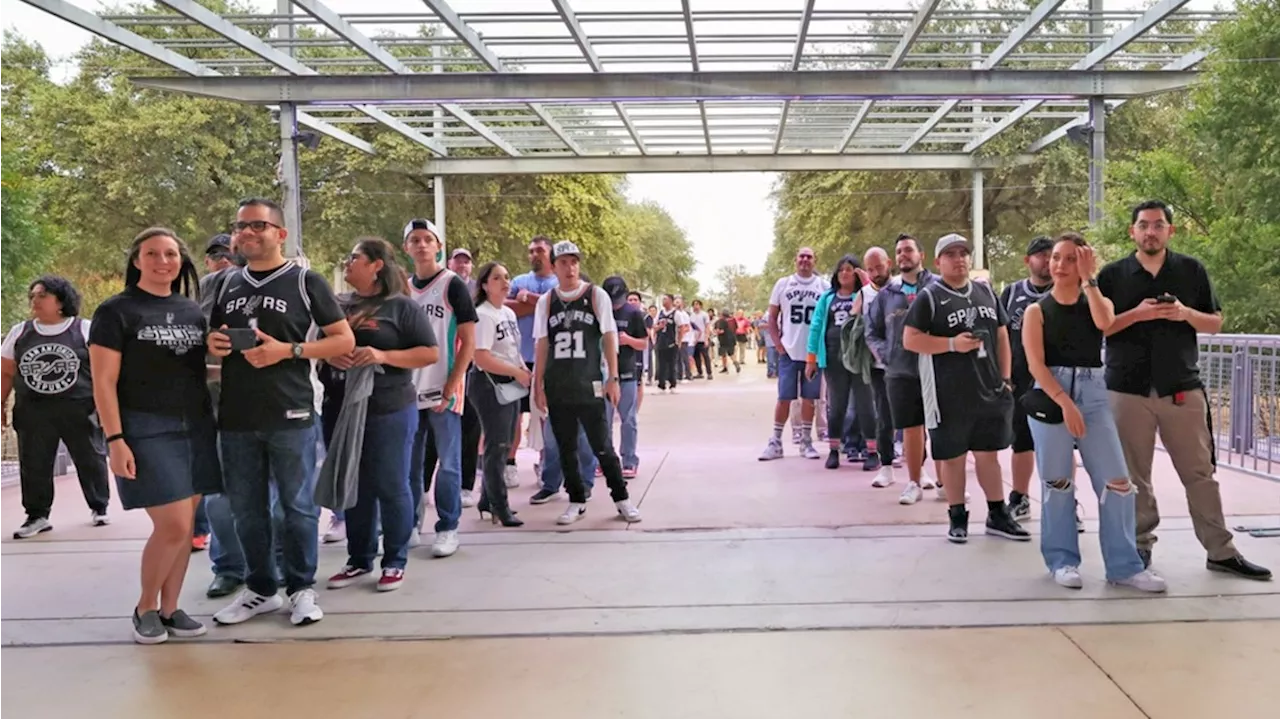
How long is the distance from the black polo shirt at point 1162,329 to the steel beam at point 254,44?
9305mm

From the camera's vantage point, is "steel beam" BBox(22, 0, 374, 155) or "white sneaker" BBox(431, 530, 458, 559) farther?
"steel beam" BBox(22, 0, 374, 155)

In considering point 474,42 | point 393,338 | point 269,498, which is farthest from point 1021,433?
point 474,42

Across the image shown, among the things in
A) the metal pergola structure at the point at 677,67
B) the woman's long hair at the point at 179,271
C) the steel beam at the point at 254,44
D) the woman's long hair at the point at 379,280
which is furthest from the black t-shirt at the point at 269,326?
the steel beam at the point at 254,44

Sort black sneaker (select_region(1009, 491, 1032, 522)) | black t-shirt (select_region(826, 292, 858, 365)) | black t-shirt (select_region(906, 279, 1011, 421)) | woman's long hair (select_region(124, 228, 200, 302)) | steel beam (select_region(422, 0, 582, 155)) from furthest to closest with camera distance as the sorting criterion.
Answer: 1. steel beam (select_region(422, 0, 582, 155))
2. black t-shirt (select_region(826, 292, 858, 365))
3. black sneaker (select_region(1009, 491, 1032, 522))
4. black t-shirt (select_region(906, 279, 1011, 421))
5. woman's long hair (select_region(124, 228, 200, 302))

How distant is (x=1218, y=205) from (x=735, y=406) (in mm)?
6739

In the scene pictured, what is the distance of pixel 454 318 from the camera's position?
17.3 feet

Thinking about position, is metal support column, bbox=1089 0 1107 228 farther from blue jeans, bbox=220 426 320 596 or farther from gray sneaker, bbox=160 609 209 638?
gray sneaker, bbox=160 609 209 638

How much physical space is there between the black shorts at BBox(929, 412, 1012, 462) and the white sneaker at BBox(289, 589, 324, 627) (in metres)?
3.41

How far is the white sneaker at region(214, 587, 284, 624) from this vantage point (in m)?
4.25

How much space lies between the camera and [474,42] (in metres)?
11.5

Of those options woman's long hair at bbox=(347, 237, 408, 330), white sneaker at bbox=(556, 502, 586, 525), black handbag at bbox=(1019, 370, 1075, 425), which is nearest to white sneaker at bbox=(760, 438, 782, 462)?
white sneaker at bbox=(556, 502, 586, 525)

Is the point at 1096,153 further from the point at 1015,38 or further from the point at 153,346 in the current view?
the point at 153,346

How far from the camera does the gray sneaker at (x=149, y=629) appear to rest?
4.04m

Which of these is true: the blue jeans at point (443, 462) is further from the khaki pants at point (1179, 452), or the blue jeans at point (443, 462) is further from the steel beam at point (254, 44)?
the steel beam at point (254, 44)
